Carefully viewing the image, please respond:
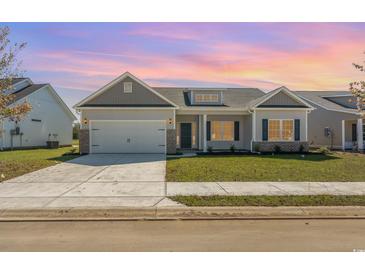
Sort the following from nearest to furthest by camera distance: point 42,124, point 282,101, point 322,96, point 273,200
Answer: point 273,200 → point 282,101 → point 42,124 → point 322,96

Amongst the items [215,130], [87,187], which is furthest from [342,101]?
[87,187]

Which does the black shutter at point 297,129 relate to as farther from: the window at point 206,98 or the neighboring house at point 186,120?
the window at point 206,98

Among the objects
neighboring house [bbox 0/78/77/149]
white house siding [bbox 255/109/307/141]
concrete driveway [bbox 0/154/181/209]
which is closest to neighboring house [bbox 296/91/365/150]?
white house siding [bbox 255/109/307/141]

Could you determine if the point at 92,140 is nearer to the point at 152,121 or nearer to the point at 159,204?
the point at 152,121

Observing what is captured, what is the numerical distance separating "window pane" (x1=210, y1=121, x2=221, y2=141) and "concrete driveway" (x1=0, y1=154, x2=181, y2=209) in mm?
9536

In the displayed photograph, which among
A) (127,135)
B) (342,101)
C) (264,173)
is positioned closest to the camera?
(264,173)

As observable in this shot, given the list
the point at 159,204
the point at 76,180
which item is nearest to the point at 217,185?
the point at 159,204

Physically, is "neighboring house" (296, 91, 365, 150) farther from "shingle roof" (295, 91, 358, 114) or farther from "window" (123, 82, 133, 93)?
"window" (123, 82, 133, 93)

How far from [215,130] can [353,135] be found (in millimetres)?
13270

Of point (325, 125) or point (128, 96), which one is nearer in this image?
point (128, 96)

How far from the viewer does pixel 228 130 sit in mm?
24094

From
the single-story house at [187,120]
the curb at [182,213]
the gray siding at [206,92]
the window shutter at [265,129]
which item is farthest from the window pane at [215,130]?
the curb at [182,213]

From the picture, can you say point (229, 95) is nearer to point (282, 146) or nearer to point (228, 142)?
point (228, 142)

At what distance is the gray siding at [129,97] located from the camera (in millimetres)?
21013
